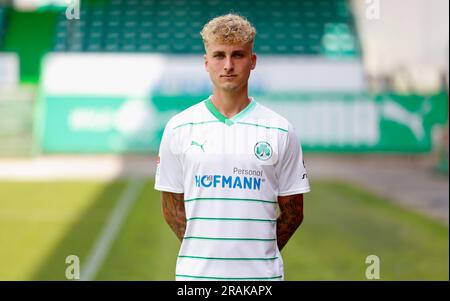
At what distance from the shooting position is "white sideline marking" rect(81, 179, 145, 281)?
728 cm

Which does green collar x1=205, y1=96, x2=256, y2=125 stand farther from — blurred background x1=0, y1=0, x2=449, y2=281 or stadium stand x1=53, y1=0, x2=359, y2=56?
stadium stand x1=53, y1=0, x2=359, y2=56

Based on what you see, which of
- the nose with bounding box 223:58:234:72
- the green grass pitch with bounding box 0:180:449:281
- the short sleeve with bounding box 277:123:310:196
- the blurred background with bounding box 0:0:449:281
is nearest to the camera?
the nose with bounding box 223:58:234:72

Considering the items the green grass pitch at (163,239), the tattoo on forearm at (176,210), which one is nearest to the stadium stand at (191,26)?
the green grass pitch at (163,239)

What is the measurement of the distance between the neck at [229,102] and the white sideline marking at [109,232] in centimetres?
454

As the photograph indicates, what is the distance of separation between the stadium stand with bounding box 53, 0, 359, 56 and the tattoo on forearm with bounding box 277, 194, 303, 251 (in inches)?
729

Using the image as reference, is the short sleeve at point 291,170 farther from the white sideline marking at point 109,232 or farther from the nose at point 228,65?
the white sideline marking at point 109,232

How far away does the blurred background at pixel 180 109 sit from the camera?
8.35 meters

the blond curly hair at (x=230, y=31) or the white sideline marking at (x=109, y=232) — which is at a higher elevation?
the blond curly hair at (x=230, y=31)

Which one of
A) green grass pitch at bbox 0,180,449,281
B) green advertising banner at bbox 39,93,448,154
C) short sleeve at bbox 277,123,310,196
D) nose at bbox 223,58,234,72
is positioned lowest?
green grass pitch at bbox 0,180,449,281

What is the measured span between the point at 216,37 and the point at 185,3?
2153 centimetres

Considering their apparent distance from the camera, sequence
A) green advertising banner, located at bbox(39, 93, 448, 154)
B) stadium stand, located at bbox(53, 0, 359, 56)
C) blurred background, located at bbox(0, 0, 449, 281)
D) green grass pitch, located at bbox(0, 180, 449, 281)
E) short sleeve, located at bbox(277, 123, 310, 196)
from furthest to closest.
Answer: stadium stand, located at bbox(53, 0, 359, 56) < green advertising banner, located at bbox(39, 93, 448, 154) < blurred background, located at bbox(0, 0, 449, 281) < green grass pitch, located at bbox(0, 180, 449, 281) < short sleeve, located at bbox(277, 123, 310, 196)

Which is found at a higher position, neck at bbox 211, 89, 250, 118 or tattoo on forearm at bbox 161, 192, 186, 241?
neck at bbox 211, 89, 250, 118

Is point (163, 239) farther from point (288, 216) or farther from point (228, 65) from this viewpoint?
point (228, 65)

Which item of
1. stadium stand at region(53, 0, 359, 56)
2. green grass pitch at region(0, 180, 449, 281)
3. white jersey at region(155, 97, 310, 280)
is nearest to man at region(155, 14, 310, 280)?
white jersey at region(155, 97, 310, 280)
